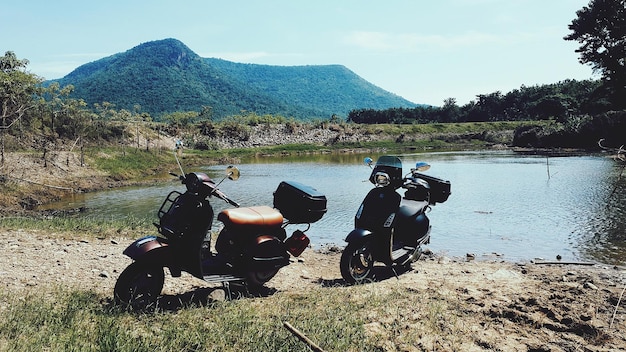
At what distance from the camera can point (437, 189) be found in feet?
28.3

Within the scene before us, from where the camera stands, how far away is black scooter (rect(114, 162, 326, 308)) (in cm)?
539

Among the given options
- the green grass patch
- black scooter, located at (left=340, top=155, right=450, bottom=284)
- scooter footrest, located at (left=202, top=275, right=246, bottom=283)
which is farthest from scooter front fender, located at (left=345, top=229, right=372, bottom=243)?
the green grass patch

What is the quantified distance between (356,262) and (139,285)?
3194mm

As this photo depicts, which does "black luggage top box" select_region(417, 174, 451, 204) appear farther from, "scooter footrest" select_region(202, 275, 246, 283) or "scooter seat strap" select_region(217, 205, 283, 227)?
"scooter footrest" select_region(202, 275, 246, 283)

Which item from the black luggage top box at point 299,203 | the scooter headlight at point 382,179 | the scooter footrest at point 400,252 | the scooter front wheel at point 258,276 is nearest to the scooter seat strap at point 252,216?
the black luggage top box at point 299,203

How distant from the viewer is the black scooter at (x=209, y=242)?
539 cm

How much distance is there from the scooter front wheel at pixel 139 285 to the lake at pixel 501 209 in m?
4.56

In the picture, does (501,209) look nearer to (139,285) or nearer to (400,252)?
(400,252)

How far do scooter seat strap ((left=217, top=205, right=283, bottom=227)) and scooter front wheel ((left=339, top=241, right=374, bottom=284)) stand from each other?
1.32 meters

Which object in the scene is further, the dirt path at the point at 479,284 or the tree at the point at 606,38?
the tree at the point at 606,38

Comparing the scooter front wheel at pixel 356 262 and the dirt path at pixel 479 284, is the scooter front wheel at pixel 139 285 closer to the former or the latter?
the dirt path at pixel 479 284

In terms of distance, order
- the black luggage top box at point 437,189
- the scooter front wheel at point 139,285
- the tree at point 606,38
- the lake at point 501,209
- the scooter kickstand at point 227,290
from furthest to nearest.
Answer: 1. the tree at point 606,38
2. the lake at point 501,209
3. the black luggage top box at point 437,189
4. the scooter kickstand at point 227,290
5. the scooter front wheel at point 139,285

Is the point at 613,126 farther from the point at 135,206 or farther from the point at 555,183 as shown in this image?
the point at 135,206

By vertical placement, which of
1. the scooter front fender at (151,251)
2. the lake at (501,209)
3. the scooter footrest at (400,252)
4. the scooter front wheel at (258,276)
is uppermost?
the scooter front fender at (151,251)
